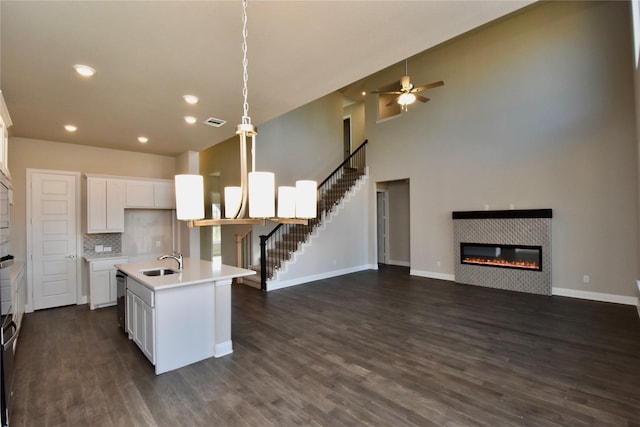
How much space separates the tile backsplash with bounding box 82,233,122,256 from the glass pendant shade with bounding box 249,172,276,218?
5439 mm

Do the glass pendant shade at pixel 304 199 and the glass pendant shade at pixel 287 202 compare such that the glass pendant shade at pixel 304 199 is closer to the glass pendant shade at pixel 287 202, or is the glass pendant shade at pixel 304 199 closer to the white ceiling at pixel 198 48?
the glass pendant shade at pixel 287 202

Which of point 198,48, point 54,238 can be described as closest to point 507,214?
point 198,48

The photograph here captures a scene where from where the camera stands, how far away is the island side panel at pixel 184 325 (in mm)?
3039

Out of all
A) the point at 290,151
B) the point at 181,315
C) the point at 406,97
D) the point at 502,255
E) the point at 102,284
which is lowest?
the point at 102,284

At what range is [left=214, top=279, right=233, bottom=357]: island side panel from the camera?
3406 millimetres

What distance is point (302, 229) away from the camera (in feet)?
26.0

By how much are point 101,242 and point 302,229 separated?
168 inches

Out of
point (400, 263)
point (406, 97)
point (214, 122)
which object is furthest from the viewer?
point (400, 263)

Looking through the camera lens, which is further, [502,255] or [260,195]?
[502,255]

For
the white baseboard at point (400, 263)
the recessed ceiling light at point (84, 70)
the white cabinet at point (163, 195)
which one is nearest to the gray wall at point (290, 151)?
the white cabinet at point (163, 195)

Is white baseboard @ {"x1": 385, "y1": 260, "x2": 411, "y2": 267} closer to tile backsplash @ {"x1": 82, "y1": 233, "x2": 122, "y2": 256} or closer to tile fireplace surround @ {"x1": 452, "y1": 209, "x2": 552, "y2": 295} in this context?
tile fireplace surround @ {"x1": 452, "y1": 209, "x2": 552, "y2": 295}

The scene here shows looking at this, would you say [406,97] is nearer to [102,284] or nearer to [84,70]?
[84,70]

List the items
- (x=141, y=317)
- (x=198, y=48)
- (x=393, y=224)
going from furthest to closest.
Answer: (x=393, y=224) < (x=141, y=317) < (x=198, y=48)

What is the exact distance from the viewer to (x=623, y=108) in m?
5.03
